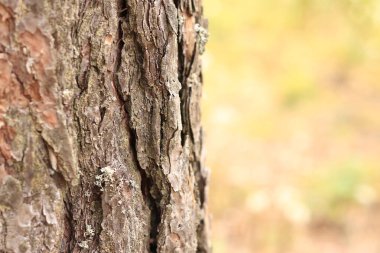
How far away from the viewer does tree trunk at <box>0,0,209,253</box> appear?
29.0 inches

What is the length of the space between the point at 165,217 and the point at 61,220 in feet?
0.54

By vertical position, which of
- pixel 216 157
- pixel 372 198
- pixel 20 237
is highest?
pixel 216 157

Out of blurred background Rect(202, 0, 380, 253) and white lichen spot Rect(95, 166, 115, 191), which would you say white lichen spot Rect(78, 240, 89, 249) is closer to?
white lichen spot Rect(95, 166, 115, 191)

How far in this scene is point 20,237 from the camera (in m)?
0.80

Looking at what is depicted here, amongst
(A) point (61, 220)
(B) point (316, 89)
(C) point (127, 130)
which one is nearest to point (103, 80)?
(C) point (127, 130)

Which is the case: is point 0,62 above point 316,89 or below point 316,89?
below

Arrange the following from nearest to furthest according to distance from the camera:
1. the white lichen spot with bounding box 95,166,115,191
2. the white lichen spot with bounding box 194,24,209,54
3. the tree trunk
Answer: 1. the tree trunk
2. the white lichen spot with bounding box 95,166,115,191
3. the white lichen spot with bounding box 194,24,209,54

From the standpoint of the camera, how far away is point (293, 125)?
352 centimetres

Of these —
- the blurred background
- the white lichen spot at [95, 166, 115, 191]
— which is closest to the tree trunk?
the white lichen spot at [95, 166, 115, 191]

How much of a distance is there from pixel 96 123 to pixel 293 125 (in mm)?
2803

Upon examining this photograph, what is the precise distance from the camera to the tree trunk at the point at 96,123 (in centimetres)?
74

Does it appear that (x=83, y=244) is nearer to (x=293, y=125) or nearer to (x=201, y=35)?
(x=201, y=35)

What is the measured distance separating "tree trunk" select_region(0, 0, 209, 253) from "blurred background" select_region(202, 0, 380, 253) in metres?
1.55

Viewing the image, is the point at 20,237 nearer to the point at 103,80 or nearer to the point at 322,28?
the point at 103,80
